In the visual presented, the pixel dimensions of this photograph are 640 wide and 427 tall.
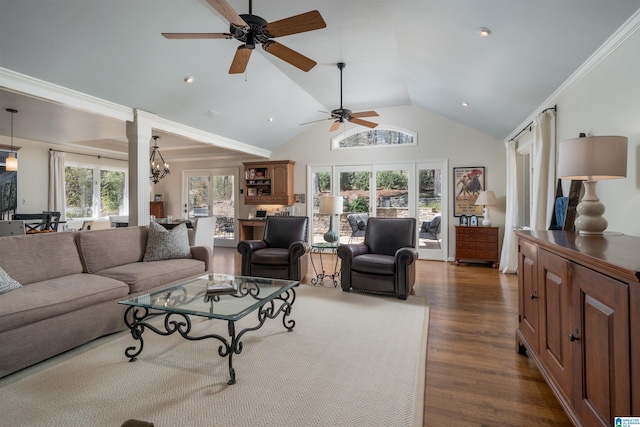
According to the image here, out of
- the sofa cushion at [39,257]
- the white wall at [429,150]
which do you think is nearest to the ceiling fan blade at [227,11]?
the sofa cushion at [39,257]

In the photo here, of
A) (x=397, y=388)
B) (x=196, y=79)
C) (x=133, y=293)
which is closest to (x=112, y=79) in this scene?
(x=196, y=79)

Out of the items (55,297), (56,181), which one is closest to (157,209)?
(56,181)

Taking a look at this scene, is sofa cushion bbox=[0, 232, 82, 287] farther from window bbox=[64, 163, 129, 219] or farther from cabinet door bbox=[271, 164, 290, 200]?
window bbox=[64, 163, 129, 219]

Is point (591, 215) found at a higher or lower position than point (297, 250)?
higher

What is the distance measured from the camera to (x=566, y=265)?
158cm

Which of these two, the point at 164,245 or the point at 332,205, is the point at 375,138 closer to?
the point at 332,205

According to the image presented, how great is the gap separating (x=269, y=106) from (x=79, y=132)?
3.60 metres

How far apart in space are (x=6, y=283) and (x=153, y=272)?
108cm

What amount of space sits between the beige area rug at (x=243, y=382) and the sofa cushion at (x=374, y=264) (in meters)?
0.95

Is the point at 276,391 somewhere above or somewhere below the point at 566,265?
below

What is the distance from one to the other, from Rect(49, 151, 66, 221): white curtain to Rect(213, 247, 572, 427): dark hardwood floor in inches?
305

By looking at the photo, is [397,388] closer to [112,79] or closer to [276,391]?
[276,391]

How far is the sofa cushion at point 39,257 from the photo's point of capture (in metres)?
2.64

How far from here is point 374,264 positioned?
3.94 m
